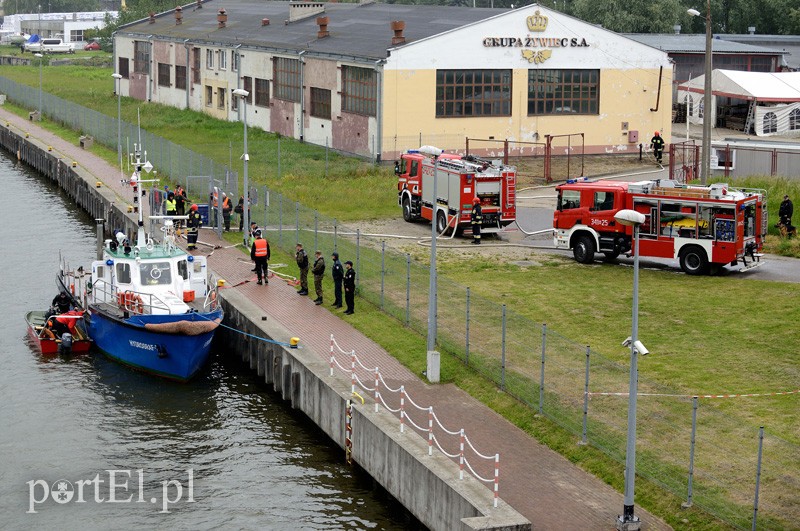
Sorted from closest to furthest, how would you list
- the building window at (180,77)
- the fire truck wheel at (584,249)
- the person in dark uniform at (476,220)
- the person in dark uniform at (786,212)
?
1. the fire truck wheel at (584,249)
2. the person in dark uniform at (786,212)
3. the person in dark uniform at (476,220)
4. the building window at (180,77)

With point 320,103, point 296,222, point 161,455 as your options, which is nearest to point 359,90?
point 320,103

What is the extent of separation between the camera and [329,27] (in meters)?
82.6

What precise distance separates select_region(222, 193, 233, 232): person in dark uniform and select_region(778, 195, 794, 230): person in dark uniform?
69.3 ft

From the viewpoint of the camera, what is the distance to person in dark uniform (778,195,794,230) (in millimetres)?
49312

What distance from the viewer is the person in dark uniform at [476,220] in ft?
166

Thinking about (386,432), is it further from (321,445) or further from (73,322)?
(73,322)

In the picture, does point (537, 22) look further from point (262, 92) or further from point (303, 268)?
point (303, 268)

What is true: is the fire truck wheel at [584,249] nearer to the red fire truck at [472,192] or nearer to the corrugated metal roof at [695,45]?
the red fire truck at [472,192]

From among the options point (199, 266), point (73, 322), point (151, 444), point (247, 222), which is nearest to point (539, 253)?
point (247, 222)

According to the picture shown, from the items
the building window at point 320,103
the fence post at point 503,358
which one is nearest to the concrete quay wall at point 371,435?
the fence post at point 503,358

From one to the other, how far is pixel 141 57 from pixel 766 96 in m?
48.0

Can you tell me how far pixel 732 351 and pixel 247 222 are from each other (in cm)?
2152

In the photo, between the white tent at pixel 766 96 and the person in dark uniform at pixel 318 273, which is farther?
the white tent at pixel 766 96

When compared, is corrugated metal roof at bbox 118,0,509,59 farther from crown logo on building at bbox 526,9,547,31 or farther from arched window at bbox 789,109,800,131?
arched window at bbox 789,109,800,131
